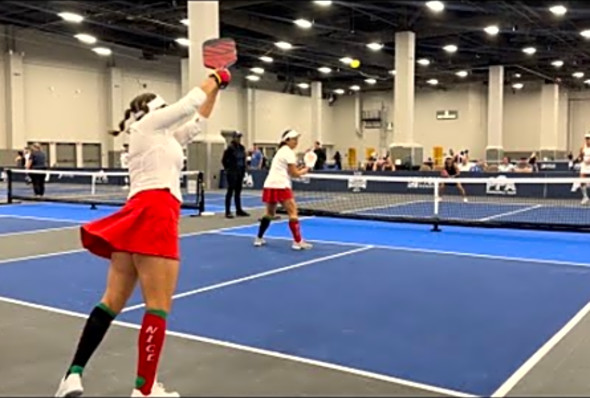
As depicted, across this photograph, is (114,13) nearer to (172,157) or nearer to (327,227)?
(327,227)

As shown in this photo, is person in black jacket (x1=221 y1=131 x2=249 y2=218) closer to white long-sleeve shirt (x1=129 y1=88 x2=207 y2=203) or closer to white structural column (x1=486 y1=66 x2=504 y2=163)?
white long-sleeve shirt (x1=129 y1=88 x2=207 y2=203)

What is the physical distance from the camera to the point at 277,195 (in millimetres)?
8945

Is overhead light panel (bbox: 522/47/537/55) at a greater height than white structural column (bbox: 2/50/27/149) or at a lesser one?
greater

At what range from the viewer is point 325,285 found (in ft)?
21.3

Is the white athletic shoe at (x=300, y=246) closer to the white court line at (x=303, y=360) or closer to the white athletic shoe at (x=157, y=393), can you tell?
the white court line at (x=303, y=360)

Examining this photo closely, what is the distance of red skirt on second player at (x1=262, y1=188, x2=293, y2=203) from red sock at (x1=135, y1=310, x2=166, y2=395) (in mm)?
5708

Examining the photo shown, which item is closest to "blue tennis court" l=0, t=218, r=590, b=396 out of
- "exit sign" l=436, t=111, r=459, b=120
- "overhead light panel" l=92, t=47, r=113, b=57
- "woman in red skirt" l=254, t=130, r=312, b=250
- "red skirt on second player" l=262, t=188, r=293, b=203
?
"woman in red skirt" l=254, t=130, r=312, b=250

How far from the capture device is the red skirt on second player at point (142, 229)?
10.5 feet

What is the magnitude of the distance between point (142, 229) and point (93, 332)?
625mm

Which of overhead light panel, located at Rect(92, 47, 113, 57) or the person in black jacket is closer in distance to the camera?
the person in black jacket

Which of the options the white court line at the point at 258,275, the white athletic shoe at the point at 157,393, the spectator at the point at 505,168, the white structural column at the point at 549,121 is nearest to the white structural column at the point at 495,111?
the white structural column at the point at 549,121

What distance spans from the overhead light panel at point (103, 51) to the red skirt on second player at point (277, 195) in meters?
22.7

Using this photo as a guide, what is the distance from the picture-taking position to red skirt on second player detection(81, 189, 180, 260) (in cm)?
319

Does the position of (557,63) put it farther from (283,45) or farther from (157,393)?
(157,393)
